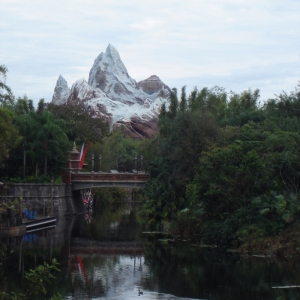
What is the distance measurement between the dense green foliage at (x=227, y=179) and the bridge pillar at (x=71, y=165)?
34.8ft

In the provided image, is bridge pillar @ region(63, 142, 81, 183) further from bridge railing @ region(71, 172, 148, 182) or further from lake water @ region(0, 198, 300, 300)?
lake water @ region(0, 198, 300, 300)

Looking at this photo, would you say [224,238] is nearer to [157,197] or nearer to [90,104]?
[157,197]

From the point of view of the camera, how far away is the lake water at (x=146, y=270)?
69.2 feet

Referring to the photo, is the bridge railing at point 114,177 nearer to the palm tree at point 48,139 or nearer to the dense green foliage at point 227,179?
the palm tree at point 48,139

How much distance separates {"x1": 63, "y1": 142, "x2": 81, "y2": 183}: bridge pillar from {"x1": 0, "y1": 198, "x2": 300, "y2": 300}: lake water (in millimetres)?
15847

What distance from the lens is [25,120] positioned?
51844 mm

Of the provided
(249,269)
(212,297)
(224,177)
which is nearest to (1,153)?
(224,177)

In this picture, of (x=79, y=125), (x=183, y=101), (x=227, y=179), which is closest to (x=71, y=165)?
(x=79, y=125)

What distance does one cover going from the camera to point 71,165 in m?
56.9

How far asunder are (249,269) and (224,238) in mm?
6283

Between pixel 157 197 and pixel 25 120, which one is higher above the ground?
pixel 25 120

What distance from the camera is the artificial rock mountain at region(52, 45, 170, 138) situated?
10581 centimetres

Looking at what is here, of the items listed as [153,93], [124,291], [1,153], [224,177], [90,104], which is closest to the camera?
[124,291]

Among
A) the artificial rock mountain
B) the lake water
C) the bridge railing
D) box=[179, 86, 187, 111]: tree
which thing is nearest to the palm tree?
the bridge railing
